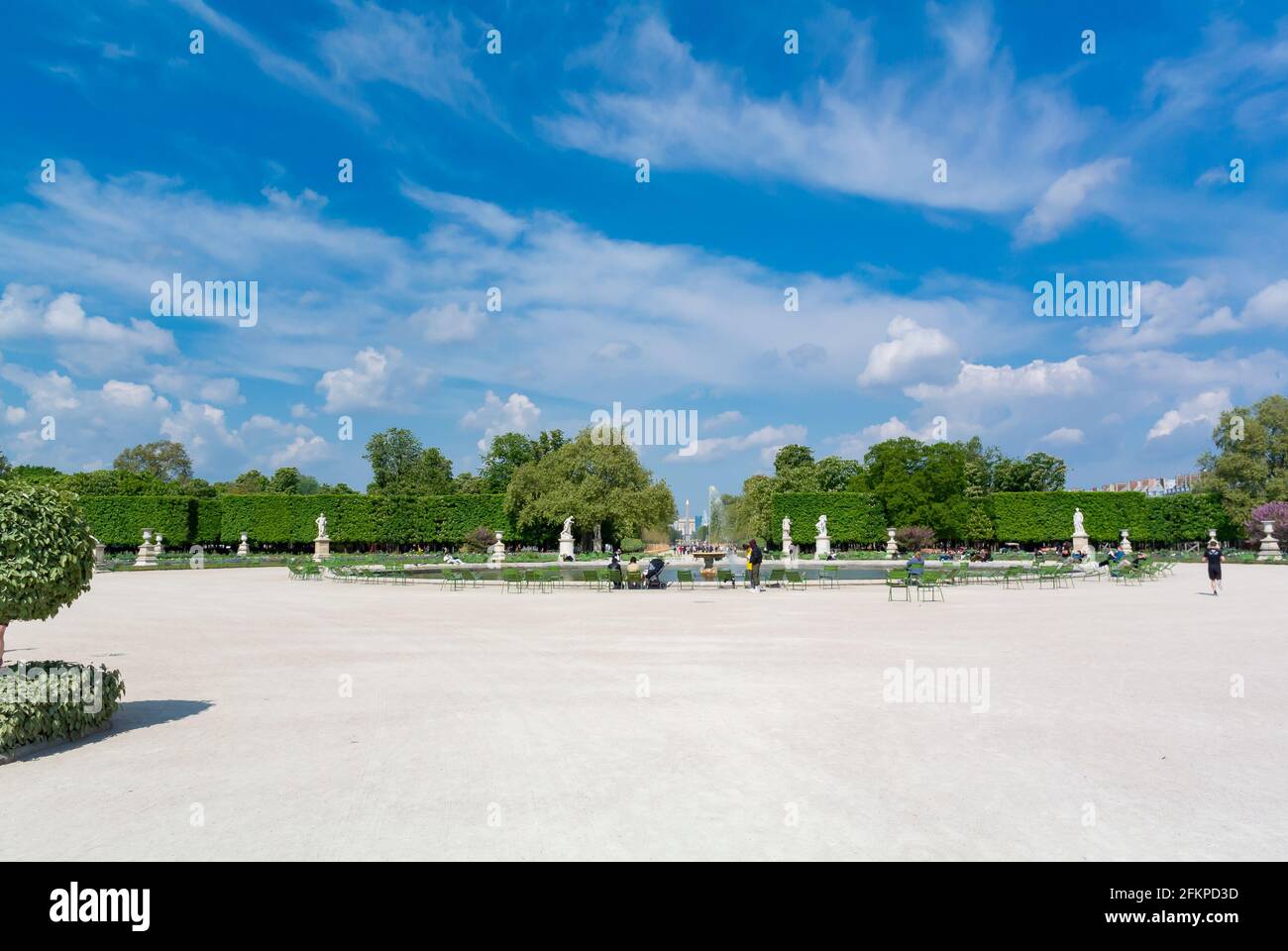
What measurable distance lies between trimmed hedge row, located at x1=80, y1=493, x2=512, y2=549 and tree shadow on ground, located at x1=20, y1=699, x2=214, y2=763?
52.1 meters

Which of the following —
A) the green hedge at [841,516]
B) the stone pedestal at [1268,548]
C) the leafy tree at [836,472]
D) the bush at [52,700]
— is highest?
the leafy tree at [836,472]

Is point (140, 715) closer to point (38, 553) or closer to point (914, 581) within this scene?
point (38, 553)

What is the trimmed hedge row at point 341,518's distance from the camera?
197ft

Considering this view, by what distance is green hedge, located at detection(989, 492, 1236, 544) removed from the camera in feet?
188

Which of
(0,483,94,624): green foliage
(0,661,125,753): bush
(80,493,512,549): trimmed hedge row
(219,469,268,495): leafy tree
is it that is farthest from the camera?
(219,469,268,495): leafy tree

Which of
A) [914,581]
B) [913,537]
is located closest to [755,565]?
[914,581]

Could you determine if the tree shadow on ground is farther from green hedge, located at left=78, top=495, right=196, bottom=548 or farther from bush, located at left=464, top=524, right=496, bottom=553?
green hedge, located at left=78, top=495, right=196, bottom=548

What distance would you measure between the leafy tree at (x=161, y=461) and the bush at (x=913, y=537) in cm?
8389

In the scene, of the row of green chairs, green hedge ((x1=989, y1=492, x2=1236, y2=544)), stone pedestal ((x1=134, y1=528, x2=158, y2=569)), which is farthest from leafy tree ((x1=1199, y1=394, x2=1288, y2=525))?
stone pedestal ((x1=134, y1=528, x2=158, y2=569))

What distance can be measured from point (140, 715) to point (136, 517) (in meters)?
58.3

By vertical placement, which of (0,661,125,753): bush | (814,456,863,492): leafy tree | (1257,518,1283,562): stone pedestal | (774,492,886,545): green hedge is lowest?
(1257,518,1283,562): stone pedestal

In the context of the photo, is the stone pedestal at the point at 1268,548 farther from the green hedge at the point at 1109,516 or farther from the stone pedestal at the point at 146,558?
the stone pedestal at the point at 146,558

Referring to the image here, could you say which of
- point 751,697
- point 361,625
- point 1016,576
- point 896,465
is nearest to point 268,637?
point 361,625

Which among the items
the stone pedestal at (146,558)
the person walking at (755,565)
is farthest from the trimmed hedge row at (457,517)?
the person walking at (755,565)
